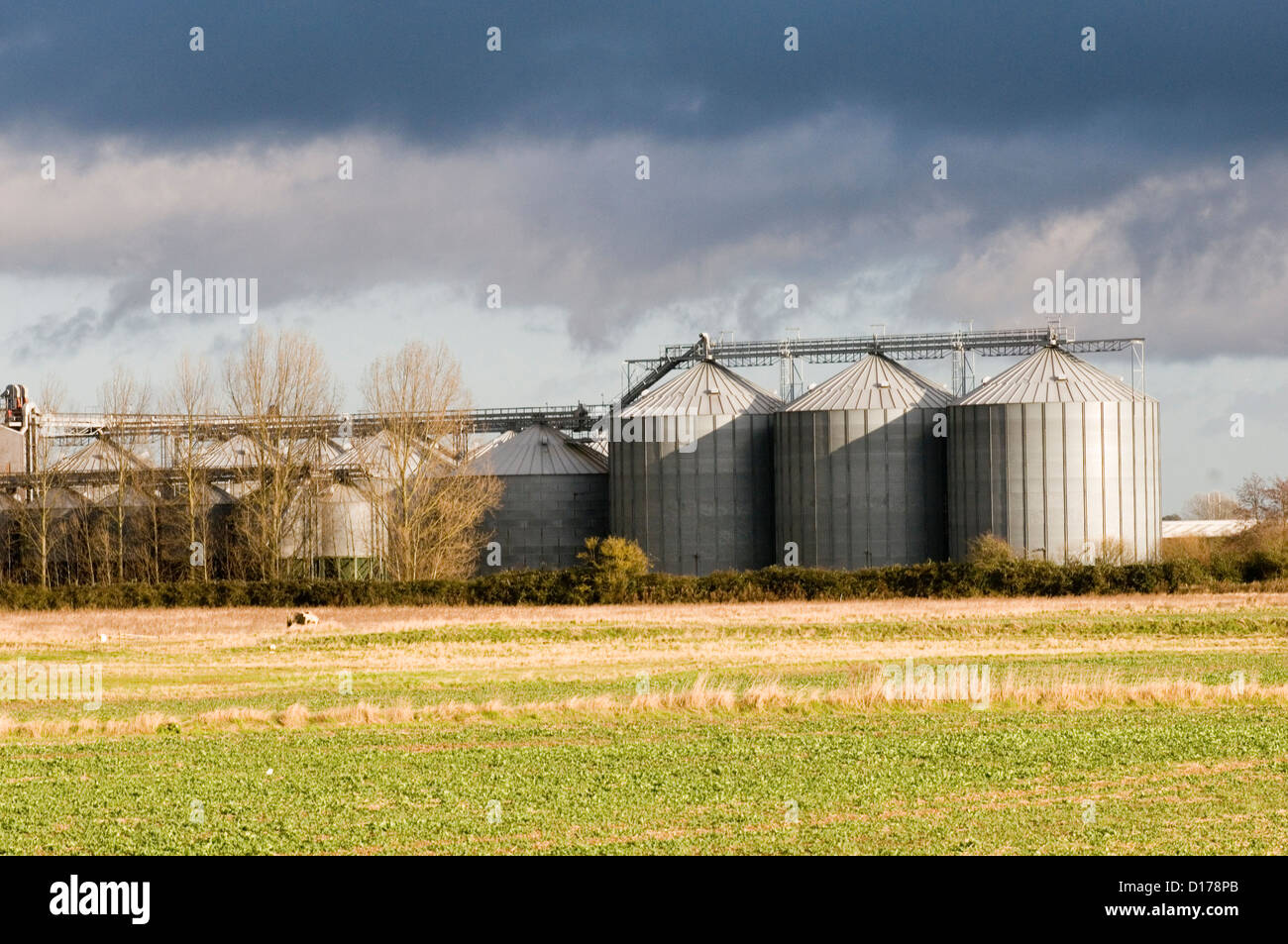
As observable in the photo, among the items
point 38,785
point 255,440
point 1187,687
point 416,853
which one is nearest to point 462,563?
point 255,440

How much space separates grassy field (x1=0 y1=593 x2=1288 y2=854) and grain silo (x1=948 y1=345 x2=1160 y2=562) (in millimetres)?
29326

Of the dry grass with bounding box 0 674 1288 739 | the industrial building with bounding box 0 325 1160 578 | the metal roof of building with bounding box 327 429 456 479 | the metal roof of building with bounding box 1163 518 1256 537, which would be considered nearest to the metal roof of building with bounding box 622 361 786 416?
the industrial building with bounding box 0 325 1160 578

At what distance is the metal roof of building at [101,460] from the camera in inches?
3319

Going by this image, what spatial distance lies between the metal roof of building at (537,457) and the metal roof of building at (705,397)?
13.2ft

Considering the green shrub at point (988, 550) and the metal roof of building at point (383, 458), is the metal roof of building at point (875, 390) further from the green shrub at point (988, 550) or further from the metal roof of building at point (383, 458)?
the metal roof of building at point (383, 458)

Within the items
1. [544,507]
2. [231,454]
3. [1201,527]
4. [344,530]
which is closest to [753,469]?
[544,507]

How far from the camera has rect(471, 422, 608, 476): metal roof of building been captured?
8819cm

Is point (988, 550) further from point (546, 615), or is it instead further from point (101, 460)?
point (101, 460)

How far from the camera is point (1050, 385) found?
261 ft

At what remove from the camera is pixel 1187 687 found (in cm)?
2872

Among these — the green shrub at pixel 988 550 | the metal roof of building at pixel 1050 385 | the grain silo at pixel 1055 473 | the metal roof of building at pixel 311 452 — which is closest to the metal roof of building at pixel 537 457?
the metal roof of building at pixel 311 452

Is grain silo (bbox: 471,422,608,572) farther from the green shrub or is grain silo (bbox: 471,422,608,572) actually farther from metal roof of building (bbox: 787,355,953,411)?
the green shrub

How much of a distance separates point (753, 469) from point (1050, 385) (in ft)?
52.7

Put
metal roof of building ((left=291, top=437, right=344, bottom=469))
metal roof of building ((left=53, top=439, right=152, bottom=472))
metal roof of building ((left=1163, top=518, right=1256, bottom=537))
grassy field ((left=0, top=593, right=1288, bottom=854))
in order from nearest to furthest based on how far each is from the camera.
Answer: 1. grassy field ((left=0, top=593, right=1288, bottom=854))
2. metal roof of building ((left=291, top=437, right=344, bottom=469))
3. metal roof of building ((left=53, top=439, right=152, bottom=472))
4. metal roof of building ((left=1163, top=518, right=1256, bottom=537))
